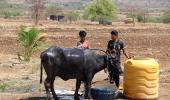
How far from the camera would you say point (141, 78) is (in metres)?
11.1

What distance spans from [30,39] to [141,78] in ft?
28.7

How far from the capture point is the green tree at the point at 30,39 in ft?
62.3

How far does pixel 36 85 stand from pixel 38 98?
211cm

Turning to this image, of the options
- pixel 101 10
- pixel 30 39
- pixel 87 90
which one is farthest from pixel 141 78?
pixel 101 10

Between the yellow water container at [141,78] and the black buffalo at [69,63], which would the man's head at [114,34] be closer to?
the yellow water container at [141,78]

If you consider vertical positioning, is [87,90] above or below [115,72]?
below

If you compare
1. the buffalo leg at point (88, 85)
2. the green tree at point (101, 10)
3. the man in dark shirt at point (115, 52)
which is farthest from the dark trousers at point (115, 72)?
the green tree at point (101, 10)

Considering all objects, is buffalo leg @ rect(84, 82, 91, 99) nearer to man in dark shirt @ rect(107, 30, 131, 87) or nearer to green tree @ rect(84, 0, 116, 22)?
man in dark shirt @ rect(107, 30, 131, 87)

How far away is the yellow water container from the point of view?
1108 centimetres

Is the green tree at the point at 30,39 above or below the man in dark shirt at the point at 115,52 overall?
below

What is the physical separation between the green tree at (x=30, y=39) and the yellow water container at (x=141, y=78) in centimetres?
835

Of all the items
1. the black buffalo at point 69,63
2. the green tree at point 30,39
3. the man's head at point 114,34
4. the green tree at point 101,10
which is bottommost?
the green tree at point 101,10

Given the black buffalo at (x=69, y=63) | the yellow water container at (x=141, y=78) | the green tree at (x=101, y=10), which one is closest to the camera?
the black buffalo at (x=69, y=63)

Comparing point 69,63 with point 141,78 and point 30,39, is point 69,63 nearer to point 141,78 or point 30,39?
point 141,78
